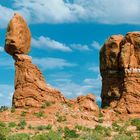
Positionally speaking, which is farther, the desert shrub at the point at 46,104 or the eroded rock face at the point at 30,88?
the eroded rock face at the point at 30,88

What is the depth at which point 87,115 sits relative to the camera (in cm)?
4978

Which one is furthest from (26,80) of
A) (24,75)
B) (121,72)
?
(121,72)

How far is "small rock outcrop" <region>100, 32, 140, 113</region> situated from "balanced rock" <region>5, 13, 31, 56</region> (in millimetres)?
8257

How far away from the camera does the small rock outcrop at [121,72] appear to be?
5219 cm

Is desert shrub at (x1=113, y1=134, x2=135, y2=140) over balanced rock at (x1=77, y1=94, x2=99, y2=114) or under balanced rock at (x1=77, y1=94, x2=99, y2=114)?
under

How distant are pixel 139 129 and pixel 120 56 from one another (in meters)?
8.32

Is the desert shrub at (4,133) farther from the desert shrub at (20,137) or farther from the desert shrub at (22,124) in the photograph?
the desert shrub at (22,124)

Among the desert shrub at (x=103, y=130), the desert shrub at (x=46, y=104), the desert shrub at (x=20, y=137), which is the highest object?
the desert shrub at (x=46, y=104)

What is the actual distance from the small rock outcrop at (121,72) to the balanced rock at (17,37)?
826 centimetres

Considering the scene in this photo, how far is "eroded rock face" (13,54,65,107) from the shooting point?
162 feet

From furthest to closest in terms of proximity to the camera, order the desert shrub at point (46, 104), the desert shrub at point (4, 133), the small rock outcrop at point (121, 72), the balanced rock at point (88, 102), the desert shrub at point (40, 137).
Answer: the small rock outcrop at point (121, 72), the balanced rock at point (88, 102), the desert shrub at point (46, 104), the desert shrub at point (40, 137), the desert shrub at point (4, 133)

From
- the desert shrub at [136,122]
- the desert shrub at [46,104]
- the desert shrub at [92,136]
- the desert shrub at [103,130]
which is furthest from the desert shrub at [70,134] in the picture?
the desert shrub at [136,122]

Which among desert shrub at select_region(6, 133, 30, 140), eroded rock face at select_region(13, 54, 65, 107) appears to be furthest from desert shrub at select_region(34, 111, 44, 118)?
desert shrub at select_region(6, 133, 30, 140)

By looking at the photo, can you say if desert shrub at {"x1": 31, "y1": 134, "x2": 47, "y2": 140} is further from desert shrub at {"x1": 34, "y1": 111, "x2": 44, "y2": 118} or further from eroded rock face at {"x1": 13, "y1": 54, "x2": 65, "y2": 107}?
eroded rock face at {"x1": 13, "y1": 54, "x2": 65, "y2": 107}
